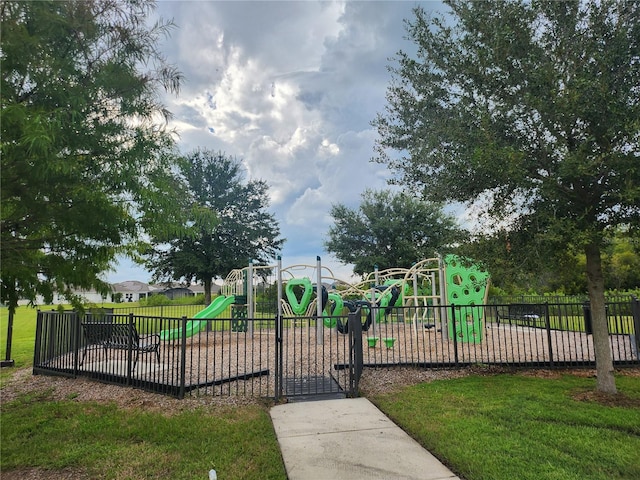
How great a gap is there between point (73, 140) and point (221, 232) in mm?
27884

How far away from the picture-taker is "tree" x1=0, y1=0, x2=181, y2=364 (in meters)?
2.87

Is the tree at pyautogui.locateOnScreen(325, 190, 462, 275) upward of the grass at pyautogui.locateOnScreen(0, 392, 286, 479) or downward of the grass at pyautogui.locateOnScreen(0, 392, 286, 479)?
upward

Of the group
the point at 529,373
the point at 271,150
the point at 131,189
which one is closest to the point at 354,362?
the point at 529,373

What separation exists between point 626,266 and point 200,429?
88.0 ft

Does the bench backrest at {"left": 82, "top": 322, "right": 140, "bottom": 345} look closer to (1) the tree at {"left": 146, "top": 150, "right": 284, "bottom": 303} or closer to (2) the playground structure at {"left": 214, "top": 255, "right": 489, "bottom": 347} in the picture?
(2) the playground structure at {"left": 214, "top": 255, "right": 489, "bottom": 347}

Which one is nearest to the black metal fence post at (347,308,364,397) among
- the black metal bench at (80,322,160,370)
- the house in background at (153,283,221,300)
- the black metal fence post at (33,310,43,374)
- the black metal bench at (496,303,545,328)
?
the black metal bench at (80,322,160,370)

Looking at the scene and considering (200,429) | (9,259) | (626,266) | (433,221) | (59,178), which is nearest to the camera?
(59,178)

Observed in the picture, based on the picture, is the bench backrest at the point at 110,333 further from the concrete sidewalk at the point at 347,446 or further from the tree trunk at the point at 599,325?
the tree trunk at the point at 599,325

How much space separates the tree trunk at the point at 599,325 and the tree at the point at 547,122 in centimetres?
2

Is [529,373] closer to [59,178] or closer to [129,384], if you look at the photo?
[129,384]

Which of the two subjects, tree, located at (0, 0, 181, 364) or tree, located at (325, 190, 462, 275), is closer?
tree, located at (0, 0, 181, 364)

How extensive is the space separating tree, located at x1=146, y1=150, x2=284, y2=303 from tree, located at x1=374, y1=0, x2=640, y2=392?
76.5 ft

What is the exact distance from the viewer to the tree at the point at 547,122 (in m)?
5.34

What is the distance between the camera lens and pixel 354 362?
6.61 meters
